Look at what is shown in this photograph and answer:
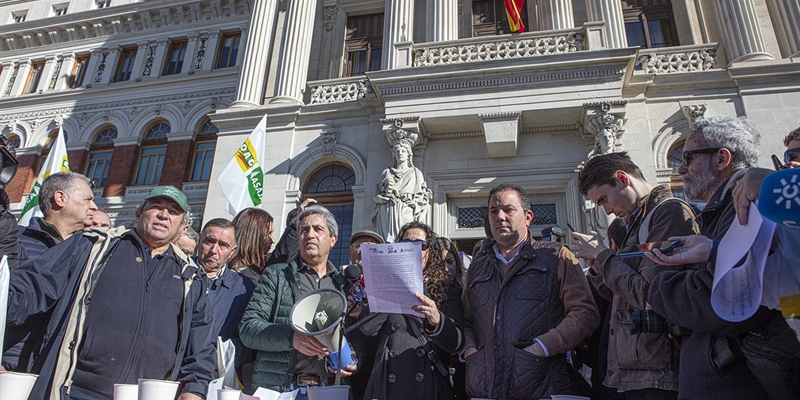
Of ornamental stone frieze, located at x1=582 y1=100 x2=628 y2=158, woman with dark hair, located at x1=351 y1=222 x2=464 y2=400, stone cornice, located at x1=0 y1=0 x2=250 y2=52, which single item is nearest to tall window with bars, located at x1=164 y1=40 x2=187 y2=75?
stone cornice, located at x1=0 y1=0 x2=250 y2=52

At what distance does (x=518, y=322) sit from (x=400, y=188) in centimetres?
663

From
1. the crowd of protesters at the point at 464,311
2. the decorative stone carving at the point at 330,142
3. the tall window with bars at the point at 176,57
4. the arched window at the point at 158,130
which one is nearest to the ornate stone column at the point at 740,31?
the decorative stone carving at the point at 330,142

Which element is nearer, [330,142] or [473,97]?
[473,97]

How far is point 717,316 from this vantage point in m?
1.86

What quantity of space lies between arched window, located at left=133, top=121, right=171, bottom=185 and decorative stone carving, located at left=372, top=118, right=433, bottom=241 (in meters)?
9.36

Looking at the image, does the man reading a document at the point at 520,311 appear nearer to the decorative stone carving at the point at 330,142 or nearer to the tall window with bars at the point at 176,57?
the decorative stone carving at the point at 330,142

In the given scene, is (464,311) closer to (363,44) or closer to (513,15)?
(513,15)

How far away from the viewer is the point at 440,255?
3.59 meters

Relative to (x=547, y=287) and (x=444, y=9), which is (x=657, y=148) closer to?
(x=444, y=9)

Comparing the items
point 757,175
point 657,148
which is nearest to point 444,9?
point 657,148

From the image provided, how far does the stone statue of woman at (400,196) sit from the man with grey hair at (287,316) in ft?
17.9

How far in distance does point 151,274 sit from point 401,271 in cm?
156

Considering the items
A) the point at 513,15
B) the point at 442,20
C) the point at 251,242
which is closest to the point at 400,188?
the point at 442,20

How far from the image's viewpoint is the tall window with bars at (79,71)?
1783 cm
